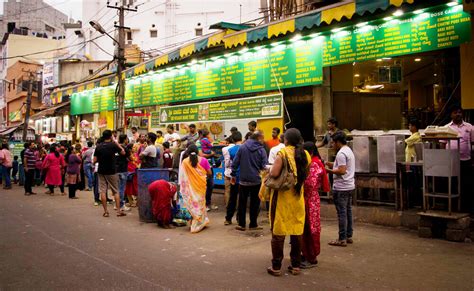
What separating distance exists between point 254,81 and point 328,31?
2779mm

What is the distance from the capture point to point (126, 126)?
62.3ft

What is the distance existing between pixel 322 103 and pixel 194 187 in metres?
4.34

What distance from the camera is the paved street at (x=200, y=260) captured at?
16.6 feet

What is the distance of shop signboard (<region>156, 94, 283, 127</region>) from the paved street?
11.9ft

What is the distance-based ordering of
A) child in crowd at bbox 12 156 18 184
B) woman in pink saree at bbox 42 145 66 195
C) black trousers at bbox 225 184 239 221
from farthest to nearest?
child in crowd at bbox 12 156 18 184
woman in pink saree at bbox 42 145 66 195
black trousers at bbox 225 184 239 221

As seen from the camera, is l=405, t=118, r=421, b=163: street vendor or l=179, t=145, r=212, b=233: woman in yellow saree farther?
l=405, t=118, r=421, b=163: street vendor

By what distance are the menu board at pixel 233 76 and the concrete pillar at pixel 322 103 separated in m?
0.69

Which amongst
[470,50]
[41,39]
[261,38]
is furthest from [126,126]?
[41,39]

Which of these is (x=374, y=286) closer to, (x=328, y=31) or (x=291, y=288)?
(x=291, y=288)

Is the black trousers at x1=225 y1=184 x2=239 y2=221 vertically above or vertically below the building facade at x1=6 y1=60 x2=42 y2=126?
below

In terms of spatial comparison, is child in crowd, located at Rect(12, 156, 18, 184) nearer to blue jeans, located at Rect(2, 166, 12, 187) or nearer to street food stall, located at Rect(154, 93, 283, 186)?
blue jeans, located at Rect(2, 166, 12, 187)

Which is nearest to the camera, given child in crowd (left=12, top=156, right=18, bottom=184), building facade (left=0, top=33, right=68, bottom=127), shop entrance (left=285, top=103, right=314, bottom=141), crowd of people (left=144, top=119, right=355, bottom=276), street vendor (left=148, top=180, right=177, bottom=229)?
crowd of people (left=144, top=119, right=355, bottom=276)

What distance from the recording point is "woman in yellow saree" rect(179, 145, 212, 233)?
826 cm

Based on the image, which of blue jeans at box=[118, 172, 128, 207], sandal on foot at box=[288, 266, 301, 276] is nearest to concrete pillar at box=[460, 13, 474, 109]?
sandal on foot at box=[288, 266, 301, 276]
